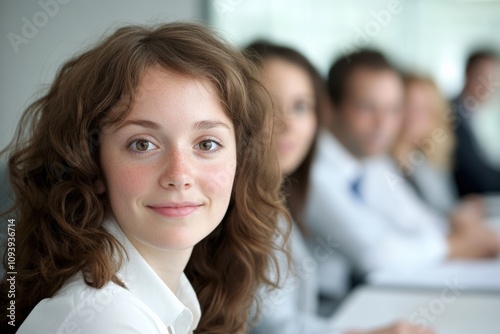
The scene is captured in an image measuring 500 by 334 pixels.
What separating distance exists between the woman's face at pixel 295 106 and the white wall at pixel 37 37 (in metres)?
0.37

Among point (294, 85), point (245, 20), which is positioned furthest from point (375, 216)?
point (245, 20)

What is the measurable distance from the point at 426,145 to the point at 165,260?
2.55m

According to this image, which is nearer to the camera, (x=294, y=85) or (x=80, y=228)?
(x=80, y=228)

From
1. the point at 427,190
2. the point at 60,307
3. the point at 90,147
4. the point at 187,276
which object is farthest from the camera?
the point at 427,190

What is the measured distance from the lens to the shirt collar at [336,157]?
7.18ft

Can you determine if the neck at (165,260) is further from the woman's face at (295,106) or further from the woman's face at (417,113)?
the woman's face at (417,113)

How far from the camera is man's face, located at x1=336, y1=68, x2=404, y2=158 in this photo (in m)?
2.39

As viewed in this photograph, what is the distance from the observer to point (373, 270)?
2.05m

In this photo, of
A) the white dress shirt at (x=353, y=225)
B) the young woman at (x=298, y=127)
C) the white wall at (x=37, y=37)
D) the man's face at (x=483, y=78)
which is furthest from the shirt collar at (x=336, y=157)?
the man's face at (x=483, y=78)

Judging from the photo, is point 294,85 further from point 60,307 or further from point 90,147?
point 60,307

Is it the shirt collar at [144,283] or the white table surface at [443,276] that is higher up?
the shirt collar at [144,283]

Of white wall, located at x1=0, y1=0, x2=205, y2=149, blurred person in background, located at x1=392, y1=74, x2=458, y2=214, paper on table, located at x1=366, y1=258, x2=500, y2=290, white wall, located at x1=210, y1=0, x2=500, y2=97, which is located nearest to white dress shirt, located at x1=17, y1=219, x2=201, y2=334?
white wall, located at x1=0, y1=0, x2=205, y2=149

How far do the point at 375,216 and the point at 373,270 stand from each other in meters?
0.38

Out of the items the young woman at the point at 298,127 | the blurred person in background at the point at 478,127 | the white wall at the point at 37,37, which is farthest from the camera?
the blurred person in background at the point at 478,127
